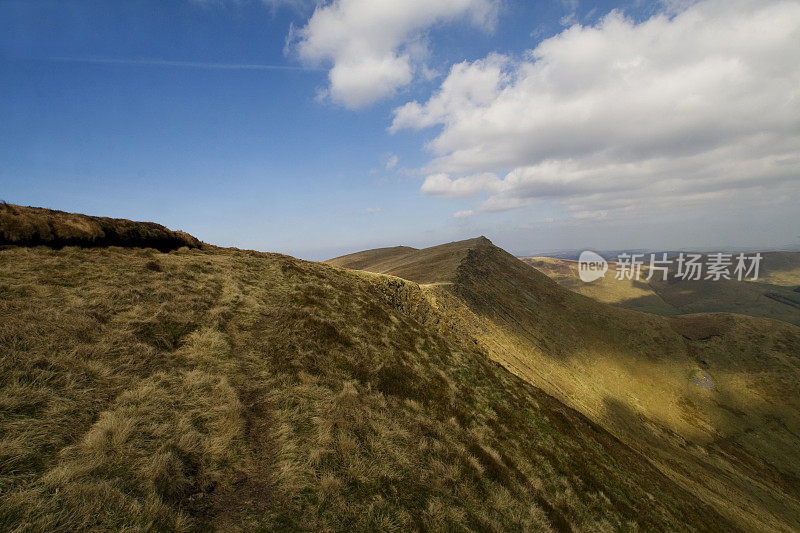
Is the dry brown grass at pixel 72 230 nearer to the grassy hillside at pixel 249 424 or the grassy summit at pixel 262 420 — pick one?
Answer: the grassy summit at pixel 262 420

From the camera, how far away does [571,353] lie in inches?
2280

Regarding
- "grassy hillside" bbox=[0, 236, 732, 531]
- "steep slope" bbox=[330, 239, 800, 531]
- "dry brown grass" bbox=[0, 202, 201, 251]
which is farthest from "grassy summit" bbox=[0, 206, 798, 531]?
"steep slope" bbox=[330, 239, 800, 531]

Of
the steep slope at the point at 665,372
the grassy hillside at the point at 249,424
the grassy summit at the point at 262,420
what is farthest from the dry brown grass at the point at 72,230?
the steep slope at the point at 665,372

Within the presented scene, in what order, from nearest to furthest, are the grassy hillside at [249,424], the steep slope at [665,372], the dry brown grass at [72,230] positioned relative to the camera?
1. the grassy hillside at [249,424]
2. the dry brown grass at [72,230]
3. the steep slope at [665,372]

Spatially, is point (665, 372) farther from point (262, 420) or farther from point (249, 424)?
point (249, 424)

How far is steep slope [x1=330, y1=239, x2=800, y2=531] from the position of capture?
36812 mm

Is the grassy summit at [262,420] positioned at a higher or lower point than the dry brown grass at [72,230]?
lower

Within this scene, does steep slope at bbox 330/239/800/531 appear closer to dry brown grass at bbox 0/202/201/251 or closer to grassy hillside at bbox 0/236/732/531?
grassy hillside at bbox 0/236/732/531

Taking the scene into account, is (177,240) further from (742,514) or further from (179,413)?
(742,514)

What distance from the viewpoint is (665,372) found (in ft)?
205

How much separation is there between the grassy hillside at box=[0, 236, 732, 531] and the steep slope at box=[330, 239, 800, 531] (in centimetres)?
1519

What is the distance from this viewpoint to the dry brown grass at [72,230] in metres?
18.1

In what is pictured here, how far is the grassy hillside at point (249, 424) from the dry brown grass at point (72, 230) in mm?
1397

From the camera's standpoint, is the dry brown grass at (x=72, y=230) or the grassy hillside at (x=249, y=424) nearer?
the grassy hillside at (x=249, y=424)
